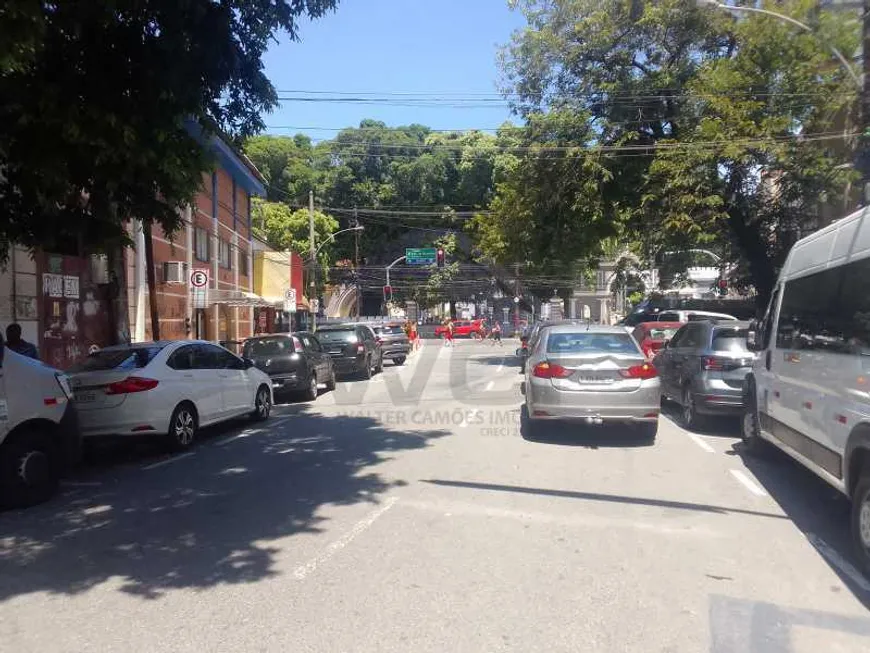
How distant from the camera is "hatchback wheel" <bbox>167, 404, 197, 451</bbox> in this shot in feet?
31.6

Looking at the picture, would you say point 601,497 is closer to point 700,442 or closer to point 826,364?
point 826,364

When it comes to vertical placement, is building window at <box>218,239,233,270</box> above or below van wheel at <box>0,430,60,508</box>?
above

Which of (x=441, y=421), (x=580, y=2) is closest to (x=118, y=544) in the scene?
(x=441, y=421)

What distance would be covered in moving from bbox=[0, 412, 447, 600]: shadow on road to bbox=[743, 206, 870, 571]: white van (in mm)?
4026

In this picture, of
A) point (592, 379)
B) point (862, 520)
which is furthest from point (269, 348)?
point (862, 520)

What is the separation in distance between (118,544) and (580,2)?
20726mm

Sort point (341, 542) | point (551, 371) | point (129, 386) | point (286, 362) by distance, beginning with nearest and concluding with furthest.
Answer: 1. point (341, 542)
2. point (129, 386)
3. point (551, 371)
4. point (286, 362)


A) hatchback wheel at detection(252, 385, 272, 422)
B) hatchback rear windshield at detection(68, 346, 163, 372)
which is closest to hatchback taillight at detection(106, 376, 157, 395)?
hatchback rear windshield at detection(68, 346, 163, 372)

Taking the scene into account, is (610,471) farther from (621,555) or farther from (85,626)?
(85,626)

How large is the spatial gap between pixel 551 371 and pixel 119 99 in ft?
19.7

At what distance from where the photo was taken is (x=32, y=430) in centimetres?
723

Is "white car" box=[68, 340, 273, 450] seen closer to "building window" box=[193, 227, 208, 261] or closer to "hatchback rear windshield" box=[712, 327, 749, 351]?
"hatchback rear windshield" box=[712, 327, 749, 351]

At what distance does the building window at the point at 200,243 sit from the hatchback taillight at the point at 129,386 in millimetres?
15285

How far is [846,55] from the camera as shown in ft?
59.1
